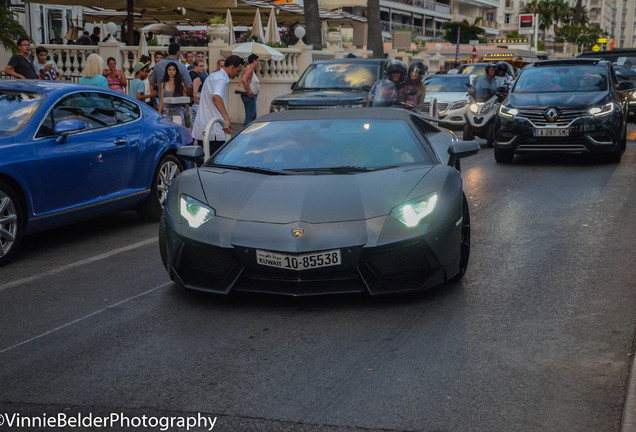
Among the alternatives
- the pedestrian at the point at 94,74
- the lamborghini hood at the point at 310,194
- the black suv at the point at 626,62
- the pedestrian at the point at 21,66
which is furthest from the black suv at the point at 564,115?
the black suv at the point at 626,62

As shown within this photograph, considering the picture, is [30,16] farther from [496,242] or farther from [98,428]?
[98,428]

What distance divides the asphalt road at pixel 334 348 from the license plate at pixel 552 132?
6.65m

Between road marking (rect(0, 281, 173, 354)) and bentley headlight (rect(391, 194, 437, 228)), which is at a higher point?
bentley headlight (rect(391, 194, 437, 228))

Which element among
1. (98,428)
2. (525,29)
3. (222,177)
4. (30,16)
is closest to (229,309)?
(222,177)

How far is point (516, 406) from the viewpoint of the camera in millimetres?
4285

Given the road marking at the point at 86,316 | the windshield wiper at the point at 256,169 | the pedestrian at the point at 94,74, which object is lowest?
the road marking at the point at 86,316

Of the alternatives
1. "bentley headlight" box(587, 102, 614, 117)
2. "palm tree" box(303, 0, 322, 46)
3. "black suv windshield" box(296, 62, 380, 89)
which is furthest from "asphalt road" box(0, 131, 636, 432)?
"palm tree" box(303, 0, 322, 46)

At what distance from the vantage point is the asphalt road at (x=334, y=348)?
14.0ft

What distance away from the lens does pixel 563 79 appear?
15969 mm

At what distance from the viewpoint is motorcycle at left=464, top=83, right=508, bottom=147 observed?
757 inches

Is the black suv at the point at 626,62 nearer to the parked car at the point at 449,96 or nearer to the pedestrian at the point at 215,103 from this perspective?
the parked car at the point at 449,96

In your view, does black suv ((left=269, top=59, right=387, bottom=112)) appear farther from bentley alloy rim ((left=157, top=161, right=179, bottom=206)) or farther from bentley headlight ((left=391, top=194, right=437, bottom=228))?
bentley headlight ((left=391, top=194, right=437, bottom=228))

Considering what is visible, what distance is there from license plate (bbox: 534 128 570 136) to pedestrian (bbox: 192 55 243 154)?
5.44m

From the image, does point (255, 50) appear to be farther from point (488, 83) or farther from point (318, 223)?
point (318, 223)
